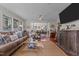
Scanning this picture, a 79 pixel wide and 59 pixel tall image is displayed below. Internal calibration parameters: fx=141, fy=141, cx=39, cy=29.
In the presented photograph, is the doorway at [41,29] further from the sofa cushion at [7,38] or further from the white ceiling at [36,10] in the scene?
the sofa cushion at [7,38]

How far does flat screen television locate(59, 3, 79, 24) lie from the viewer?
3829 mm

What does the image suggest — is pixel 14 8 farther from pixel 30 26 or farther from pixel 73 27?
pixel 73 27

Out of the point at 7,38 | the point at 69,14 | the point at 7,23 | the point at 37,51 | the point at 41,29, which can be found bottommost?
the point at 37,51

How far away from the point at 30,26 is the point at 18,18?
40 cm

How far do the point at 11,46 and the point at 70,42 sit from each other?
1.94 meters

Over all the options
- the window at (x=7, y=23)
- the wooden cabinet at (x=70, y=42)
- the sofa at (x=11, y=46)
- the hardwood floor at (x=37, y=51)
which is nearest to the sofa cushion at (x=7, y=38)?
the sofa at (x=11, y=46)

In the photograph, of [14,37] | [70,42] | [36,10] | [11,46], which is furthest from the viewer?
[70,42]

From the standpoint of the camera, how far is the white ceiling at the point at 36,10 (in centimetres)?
357

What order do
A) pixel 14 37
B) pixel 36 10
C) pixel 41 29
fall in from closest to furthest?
pixel 36 10, pixel 41 29, pixel 14 37

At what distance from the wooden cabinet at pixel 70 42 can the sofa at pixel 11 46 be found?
1.34m

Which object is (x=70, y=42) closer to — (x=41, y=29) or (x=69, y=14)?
(x=69, y=14)

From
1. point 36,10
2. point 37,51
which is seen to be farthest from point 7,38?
point 36,10

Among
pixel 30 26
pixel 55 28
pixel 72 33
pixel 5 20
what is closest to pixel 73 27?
pixel 72 33

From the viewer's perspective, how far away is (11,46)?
370 cm
